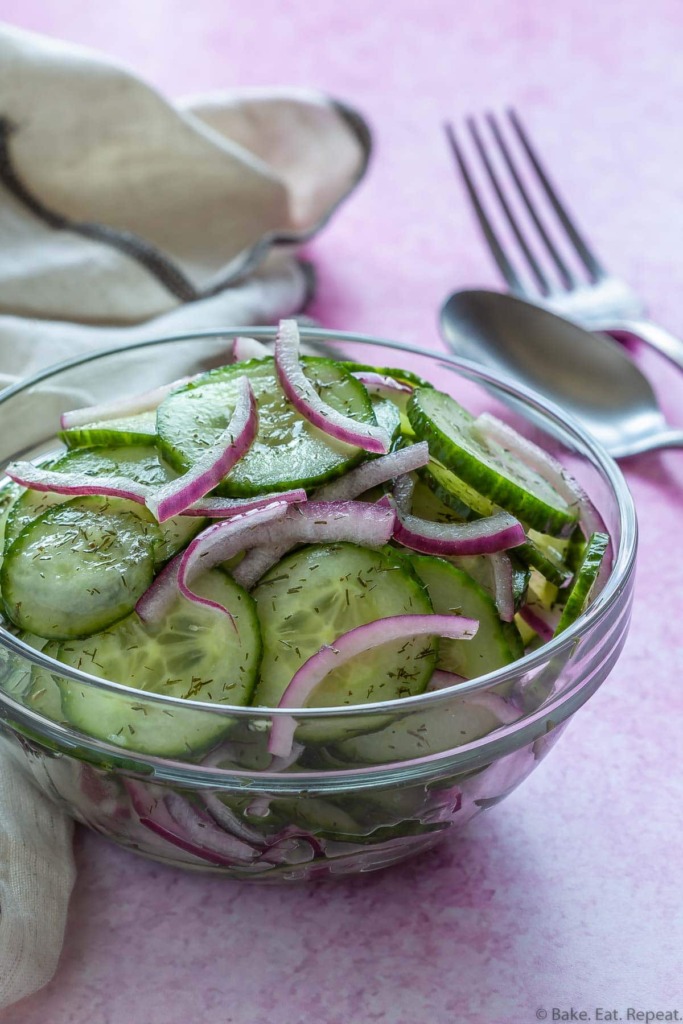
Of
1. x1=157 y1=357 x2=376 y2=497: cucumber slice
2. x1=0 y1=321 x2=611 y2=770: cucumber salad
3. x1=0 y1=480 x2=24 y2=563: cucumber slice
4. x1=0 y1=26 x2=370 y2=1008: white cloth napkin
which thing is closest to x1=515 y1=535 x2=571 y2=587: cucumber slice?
x1=0 y1=321 x2=611 y2=770: cucumber salad

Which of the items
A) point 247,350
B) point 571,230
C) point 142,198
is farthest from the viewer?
point 571,230

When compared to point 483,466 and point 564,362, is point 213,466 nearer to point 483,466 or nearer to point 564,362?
point 483,466

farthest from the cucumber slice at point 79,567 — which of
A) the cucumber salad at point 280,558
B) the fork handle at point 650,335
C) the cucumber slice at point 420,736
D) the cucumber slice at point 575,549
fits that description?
the fork handle at point 650,335

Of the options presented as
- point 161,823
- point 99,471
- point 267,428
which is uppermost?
point 267,428

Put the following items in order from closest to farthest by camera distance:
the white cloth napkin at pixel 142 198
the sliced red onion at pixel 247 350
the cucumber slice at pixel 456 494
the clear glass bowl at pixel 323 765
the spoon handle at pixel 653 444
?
the clear glass bowl at pixel 323 765 → the cucumber slice at pixel 456 494 → the sliced red onion at pixel 247 350 → the spoon handle at pixel 653 444 → the white cloth napkin at pixel 142 198

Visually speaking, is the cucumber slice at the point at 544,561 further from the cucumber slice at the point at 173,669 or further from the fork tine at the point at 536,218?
the fork tine at the point at 536,218

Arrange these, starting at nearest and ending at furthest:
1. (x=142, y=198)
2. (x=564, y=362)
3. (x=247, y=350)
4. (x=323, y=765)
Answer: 1. (x=323, y=765)
2. (x=247, y=350)
3. (x=564, y=362)
4. (x=142, y=198)

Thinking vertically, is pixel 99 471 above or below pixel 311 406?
below

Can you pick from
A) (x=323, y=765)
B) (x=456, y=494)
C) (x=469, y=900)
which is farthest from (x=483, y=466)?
(x=469, y=900)
